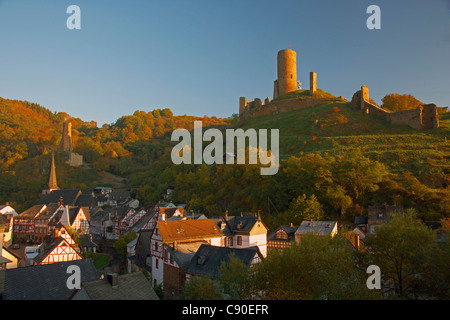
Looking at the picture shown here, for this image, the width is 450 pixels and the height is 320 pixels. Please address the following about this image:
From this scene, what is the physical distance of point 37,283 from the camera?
57.4 feet

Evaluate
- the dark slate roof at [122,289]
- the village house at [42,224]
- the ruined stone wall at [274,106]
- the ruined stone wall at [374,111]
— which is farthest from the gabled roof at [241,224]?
the ruined stone wall at [274,106]

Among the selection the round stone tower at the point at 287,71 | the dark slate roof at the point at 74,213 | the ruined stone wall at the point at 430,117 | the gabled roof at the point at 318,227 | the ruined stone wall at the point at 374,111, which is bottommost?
the dark slate roof at the point at 74,213

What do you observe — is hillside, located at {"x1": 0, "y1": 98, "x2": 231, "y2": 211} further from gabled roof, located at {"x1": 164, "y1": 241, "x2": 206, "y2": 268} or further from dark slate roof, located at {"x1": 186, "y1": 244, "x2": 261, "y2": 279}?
dark slate roof, located at {"x1": 186, "y1": 244, "x2": 261, "y2": 279}

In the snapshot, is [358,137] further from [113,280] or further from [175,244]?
[113,280]

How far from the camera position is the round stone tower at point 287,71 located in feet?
254

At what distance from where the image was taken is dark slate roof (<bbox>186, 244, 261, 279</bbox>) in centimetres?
2138

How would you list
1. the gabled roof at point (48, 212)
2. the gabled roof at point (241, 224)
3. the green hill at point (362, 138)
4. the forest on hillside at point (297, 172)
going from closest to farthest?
the gabled roof at point (241, 224)
the forest on hillside at point (297, 172)
the green hill at point (362, 138)
the gabled roof at point (48, 212)

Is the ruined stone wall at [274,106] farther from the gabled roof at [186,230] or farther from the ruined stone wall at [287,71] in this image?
the gabled roof at [186,230]

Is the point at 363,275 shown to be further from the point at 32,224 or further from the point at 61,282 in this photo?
the point at 32,224

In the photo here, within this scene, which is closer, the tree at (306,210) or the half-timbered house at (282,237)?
the half-timbered house at (282,237)

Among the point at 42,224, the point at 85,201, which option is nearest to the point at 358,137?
the point at 85,201

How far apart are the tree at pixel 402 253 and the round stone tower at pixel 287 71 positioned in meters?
66.1

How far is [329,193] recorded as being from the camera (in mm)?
37531

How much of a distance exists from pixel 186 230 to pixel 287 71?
5939cm
